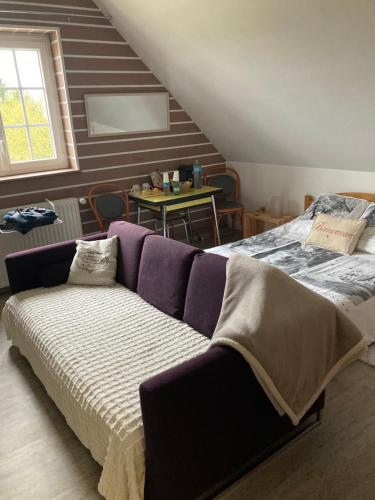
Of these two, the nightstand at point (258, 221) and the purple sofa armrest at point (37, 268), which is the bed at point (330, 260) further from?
the purple sofa armrest at point (37, 268)

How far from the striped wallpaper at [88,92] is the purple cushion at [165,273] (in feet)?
5.32

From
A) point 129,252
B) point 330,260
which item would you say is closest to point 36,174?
point 129,252

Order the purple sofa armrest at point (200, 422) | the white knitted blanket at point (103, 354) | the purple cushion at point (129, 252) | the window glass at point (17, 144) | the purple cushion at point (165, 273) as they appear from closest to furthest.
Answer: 1. the purple sofa armrest at point (200, 422)
2. the white knitted blanket at point (103, 354)
3. the purple cushion at point (165, 273)
4. the purple cushion at point (129, 252)
5. the window glass at point (17, 144)

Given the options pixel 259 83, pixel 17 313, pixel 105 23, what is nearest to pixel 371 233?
pixel 259 83

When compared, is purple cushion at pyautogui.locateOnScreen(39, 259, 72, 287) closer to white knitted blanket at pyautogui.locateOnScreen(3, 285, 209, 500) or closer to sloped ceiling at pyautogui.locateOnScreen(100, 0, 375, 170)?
white knitted blanket at pyautogui.locateOnScreen(3, 285, 209, 500)

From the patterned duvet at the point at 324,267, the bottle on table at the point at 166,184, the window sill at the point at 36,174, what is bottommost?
the patterned duvet at the point at 324,267

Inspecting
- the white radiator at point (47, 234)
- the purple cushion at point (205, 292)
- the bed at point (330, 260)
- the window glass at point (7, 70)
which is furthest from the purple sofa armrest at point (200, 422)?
the window glass at point (7, 70)

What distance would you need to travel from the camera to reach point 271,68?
3.04m

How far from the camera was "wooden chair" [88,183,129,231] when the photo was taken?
396 cm

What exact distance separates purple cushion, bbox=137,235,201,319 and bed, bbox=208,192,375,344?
0.36m

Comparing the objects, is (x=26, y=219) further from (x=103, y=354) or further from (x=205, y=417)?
(x=205, y=417)

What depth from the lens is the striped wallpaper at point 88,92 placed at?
352cm

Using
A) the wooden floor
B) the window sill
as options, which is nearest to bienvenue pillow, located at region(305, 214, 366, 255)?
the wooden floor

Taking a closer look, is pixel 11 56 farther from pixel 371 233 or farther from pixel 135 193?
pixel 371 233
